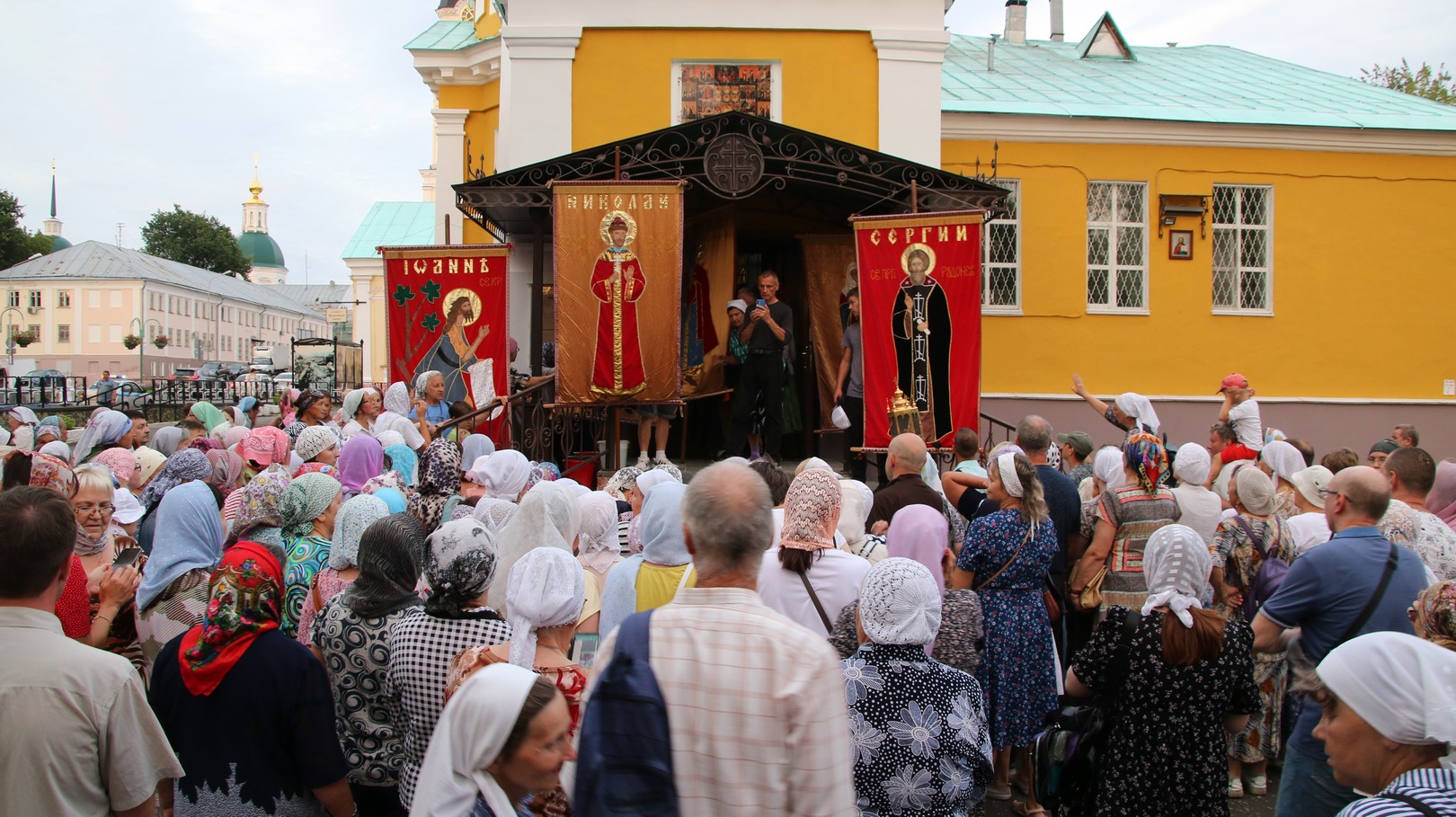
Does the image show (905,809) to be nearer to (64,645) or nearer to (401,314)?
(64,645)

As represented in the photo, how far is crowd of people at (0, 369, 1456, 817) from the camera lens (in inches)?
93.9

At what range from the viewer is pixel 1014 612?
4.85m

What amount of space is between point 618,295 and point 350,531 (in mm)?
6947

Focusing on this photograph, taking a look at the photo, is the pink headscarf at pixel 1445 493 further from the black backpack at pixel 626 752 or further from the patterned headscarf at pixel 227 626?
the patterned headscarf at pixel 227 626

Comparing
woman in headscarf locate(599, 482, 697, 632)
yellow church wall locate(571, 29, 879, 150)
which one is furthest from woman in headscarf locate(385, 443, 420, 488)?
yellow church wall locate(571, 29, 879, 150)

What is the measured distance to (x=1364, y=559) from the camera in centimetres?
398

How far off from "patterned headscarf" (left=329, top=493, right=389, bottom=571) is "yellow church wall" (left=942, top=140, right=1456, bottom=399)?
1305cm

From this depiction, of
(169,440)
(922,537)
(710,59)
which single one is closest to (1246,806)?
(922,537)

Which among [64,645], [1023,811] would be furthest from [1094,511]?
[64,645]

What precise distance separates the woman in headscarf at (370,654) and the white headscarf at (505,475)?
2066 mm

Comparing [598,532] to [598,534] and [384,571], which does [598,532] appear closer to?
[598,534]

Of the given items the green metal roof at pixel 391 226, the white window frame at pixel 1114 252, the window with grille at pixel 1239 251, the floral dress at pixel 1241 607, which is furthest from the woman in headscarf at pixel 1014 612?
the green metal roof at pixel 391 226

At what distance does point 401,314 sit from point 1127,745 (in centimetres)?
1039

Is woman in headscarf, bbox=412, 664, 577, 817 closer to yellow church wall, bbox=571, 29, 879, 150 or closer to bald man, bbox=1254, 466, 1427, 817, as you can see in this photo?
bald man, bbox=1254, 466, 1427, 817
